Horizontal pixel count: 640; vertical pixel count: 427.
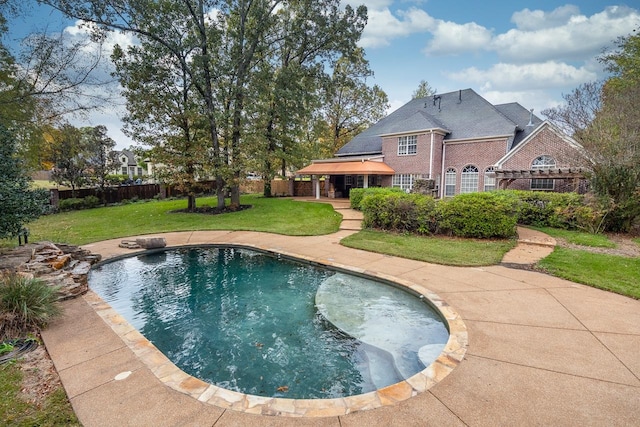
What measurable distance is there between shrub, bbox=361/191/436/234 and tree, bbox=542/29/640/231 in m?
5.98

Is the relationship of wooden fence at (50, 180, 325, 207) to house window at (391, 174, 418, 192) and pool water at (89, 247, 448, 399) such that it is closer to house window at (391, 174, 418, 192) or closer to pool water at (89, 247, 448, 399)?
house window at (391, 174, 418, 192)

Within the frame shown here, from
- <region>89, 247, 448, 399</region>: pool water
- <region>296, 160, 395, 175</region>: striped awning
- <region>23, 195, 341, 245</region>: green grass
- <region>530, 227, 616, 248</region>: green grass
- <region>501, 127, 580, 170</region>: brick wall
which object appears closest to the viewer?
<region>89, 247, 448, 399</region>: pool water

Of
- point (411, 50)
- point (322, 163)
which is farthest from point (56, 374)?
point (322, 163)

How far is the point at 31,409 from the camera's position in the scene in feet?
8.82

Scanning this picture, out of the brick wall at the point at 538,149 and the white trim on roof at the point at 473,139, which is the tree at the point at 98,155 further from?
the brick wall at the point at 538,149

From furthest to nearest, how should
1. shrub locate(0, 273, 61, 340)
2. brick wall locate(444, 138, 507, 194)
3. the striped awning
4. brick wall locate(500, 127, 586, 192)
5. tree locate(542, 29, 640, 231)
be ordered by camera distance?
1. the striped awning
2. brick wall locate(444, 138, 507, 194)
3. brick wall locate(500, 127, 586, 192)
4. tree locate(542, 29, 640, 231)
5. shrub locate(0, 273, 61, 340)

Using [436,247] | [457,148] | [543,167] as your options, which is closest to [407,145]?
[457,148]

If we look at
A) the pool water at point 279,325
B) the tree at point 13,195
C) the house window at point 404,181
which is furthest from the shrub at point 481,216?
the tree at point 13,195

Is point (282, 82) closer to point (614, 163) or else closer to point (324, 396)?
point (614, 163)

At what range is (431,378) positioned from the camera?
3230mm

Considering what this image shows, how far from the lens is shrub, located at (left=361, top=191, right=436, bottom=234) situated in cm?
1083

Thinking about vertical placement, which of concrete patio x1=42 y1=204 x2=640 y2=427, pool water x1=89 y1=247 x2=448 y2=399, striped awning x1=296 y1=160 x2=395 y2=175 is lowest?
pool water x1=89 y1=247 x2=448 y2=399

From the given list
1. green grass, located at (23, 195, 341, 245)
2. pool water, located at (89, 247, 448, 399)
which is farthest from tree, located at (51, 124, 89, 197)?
pool water, located at (89, 247, 448, 399)

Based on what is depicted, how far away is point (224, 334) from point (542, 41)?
72.6ft
